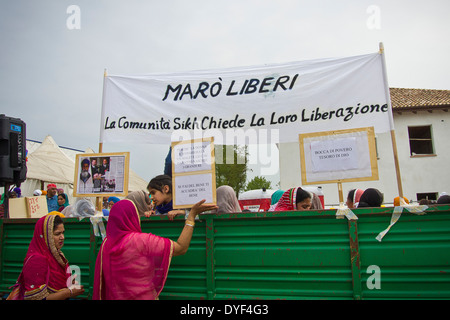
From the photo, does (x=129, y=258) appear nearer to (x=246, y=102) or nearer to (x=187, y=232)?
(x=187, y=232)

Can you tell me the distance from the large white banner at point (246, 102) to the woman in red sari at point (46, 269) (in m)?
1.49

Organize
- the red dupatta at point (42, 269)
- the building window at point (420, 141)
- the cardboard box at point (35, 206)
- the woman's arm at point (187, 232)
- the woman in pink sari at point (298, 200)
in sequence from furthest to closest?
the building window at point (420, 141), the cardboard box at point (35, 206), the woman in pink sari at point (298, 200), the red dupatta at point (42, 269), the woman's arm at point (187, 232)

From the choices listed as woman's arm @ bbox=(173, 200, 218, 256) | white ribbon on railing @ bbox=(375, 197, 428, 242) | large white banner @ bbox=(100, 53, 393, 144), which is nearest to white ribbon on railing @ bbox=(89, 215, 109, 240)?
woman's arm @ bbox=(173, 200, 218, 256)

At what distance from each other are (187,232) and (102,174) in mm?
1409

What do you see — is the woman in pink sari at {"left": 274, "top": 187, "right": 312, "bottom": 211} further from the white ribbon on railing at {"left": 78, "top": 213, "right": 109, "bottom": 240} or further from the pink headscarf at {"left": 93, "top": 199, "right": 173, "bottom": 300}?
the white ribbon on railing at {"left": 78, "top": 213, "right": 109, "bottom": 240}

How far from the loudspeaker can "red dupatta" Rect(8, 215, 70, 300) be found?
47.8 inches

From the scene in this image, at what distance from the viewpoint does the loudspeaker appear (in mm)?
3643

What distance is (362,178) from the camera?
8.89ft

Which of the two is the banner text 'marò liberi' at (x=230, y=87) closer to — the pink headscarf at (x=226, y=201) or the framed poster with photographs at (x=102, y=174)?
the framed poster with photographs at (x=102, y=174)

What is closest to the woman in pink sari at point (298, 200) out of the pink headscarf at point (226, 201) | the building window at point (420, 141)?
the pink headscarf at point (226, 201)

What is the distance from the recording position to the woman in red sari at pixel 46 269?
2.67 meters

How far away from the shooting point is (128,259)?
231cm
